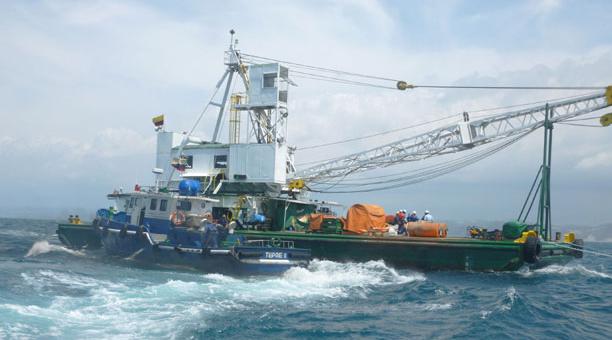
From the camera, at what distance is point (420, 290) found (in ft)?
69.4

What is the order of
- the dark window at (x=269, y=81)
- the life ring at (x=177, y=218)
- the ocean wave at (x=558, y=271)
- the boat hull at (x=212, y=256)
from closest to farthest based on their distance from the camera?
the boat hull at (x=212, y=256)
the ocean wave at (x=558, y=271)
the life ring at (x=177, y=218)
the dark window at (x=269, y=81)

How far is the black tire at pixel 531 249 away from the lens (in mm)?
24844

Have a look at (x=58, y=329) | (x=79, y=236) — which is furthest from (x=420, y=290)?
(x=79, y=236)

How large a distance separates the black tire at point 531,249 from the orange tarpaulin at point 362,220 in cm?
695

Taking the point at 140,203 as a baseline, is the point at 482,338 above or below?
below

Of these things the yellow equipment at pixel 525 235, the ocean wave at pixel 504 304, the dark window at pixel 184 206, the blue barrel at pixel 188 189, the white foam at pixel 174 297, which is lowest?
the white foam at pixel 174 297

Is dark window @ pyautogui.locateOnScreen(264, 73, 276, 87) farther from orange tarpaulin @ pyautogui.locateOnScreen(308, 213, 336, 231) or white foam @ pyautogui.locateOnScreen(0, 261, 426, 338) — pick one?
white foam @ pyautogui.locateOnScreen(0, 261, 426, 338)

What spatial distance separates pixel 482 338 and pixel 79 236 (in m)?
26.7

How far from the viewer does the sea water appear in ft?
48.7

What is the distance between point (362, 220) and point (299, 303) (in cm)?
1121

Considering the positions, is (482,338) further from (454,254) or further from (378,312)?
(454,254)

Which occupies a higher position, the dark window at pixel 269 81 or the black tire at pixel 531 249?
the dark window at pixel 269 81

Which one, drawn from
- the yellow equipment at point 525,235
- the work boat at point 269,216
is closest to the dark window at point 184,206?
the work boat at point 269,216

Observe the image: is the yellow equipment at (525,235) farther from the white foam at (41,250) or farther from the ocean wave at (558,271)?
the white foam at (41,250)
